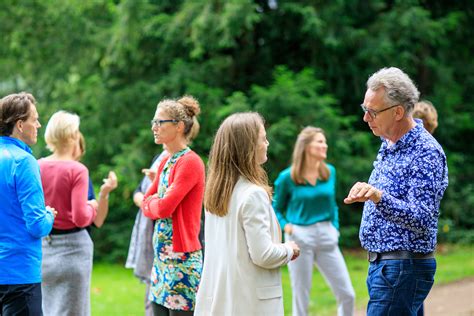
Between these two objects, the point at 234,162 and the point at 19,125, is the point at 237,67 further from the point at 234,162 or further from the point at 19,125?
the point at 234,162

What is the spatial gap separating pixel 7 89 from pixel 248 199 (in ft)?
47.5

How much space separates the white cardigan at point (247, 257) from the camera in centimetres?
383

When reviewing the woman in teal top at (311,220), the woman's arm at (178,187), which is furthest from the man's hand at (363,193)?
the woman in teal top at (311,220)

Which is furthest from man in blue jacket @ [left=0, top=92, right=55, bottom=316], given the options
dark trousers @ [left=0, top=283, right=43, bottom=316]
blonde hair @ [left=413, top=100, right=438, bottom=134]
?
blonde hair @ [left=413, top=100, right=438, bottom=134]

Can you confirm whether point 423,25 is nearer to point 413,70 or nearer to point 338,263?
point 413,70

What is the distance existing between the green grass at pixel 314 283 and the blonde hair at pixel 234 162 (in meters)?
4.67

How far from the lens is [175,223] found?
4.92m

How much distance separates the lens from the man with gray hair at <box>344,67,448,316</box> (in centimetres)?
365

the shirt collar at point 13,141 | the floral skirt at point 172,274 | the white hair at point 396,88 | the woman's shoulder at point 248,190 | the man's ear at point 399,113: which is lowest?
the floral skirt at point 172,274

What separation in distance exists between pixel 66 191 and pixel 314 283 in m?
5.95

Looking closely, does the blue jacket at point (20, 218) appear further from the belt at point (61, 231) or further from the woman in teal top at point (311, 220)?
the woman in teal top at point (311, 220)

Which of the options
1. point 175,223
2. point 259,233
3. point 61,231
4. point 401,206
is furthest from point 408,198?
point 61,231

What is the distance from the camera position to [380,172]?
392 cm

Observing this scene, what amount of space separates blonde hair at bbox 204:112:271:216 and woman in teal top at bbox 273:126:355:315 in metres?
2.83
